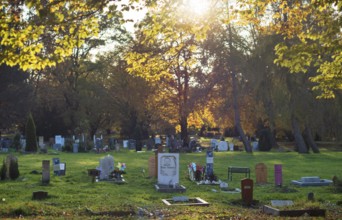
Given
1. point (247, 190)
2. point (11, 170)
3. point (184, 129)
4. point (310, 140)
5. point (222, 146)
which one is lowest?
point (247, 190)

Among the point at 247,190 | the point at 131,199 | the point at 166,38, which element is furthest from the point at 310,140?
the point at 166,38

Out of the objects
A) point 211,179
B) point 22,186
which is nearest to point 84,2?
point 22,186

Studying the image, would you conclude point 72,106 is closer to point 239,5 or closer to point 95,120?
point 95,120

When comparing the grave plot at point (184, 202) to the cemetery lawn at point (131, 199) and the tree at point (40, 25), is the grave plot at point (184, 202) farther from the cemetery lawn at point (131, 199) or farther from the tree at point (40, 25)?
the tree at point (40, 25)

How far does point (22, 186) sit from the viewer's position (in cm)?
1686

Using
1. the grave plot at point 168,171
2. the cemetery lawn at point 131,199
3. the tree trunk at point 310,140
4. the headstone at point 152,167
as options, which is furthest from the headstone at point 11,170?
the tree trunk at point 310,140

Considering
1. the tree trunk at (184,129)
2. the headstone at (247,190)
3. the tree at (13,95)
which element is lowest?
the headstone at (247,190)

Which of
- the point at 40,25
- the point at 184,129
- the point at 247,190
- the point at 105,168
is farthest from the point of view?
the point at 184,129

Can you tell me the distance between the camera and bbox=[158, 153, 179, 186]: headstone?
1733cm

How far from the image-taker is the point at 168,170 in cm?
1748

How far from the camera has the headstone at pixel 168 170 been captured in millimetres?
17328

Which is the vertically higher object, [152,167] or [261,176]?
[152,167]

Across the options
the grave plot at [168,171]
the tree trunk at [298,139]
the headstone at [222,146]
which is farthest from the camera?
the headstone at [222,146]

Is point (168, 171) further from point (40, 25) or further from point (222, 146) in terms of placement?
point (222, 146)
